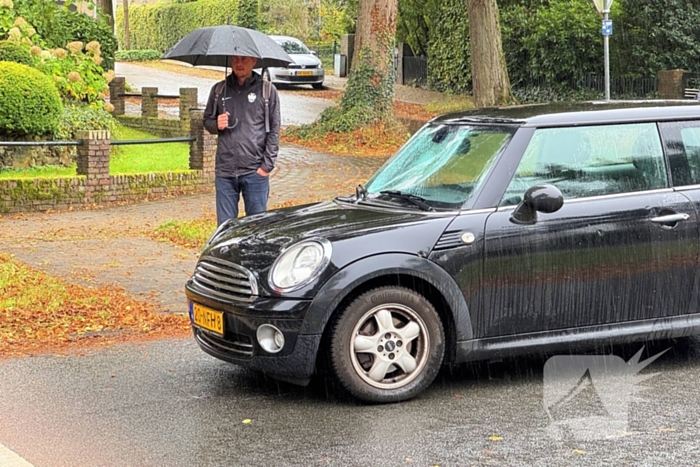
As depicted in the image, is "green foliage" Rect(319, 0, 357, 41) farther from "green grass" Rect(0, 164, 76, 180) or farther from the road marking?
the road marking

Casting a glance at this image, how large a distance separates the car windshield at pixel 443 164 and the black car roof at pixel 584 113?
0.34 feet

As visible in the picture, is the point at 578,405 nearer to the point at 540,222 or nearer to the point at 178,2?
the point at 540,222

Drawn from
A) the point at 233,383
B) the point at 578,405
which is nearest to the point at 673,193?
the point at 578,405

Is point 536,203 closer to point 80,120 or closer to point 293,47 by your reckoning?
point 80,120

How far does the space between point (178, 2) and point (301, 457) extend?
59.3m

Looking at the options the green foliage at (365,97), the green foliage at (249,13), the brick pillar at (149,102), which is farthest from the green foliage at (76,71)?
the green foliage at (249,13)

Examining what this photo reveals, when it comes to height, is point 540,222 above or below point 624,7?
below

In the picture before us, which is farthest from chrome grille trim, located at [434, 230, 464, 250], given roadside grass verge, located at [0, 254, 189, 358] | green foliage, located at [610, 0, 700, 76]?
green foliage, located at [610, 0, 700, 76]

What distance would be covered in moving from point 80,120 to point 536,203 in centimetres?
1278

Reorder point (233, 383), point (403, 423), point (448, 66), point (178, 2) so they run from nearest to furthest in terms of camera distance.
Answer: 1. point (403, 423)
2. point (233, 383)
3. point (448, 66)
4. point (178, 2)

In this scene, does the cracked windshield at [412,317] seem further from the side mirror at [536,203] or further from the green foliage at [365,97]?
the green foliage at [365,97]

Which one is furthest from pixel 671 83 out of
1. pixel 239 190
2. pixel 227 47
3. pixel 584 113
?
pixel 584 113

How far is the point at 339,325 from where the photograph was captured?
605 centimetres

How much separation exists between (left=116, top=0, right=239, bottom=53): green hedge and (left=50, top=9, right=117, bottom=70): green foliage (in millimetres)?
28186
